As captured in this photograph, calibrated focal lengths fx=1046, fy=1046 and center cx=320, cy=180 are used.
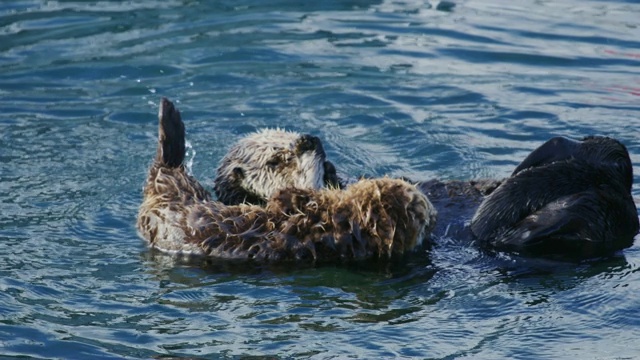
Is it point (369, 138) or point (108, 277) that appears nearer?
point (108, 277)

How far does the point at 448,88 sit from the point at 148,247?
406 centimetres

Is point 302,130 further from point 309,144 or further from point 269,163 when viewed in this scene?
point 309,144

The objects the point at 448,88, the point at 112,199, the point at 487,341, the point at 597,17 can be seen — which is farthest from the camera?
the point at 597,17

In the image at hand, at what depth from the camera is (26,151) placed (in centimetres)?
741

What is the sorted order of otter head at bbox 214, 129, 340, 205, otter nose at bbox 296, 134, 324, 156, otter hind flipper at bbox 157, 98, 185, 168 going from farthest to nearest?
otter hind flipper at bbox 157, 98, 185, 168 < otter head at bbox 214, 129, 340, 205 < otter nose at bbox 296, 134, 324, 156

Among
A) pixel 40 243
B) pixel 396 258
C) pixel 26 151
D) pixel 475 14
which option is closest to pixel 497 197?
pixel 396 258

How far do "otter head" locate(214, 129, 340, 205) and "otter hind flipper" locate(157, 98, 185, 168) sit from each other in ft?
1.07

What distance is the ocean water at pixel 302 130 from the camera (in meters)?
4.50

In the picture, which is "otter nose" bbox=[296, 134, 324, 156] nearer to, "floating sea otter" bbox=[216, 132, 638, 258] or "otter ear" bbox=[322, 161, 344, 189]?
"otter ear" bbox=[322, 161, 344, 189]

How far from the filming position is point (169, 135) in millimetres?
6035

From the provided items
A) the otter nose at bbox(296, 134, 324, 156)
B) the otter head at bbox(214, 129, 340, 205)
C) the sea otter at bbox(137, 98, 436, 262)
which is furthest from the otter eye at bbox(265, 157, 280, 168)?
the sea otter at bbox(137, 98, 436, 262)

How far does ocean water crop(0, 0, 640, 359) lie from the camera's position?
450cm

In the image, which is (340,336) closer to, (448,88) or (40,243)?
(40,243)

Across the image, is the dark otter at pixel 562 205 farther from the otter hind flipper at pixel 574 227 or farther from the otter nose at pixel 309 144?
the otter nose at pixel 309 144
